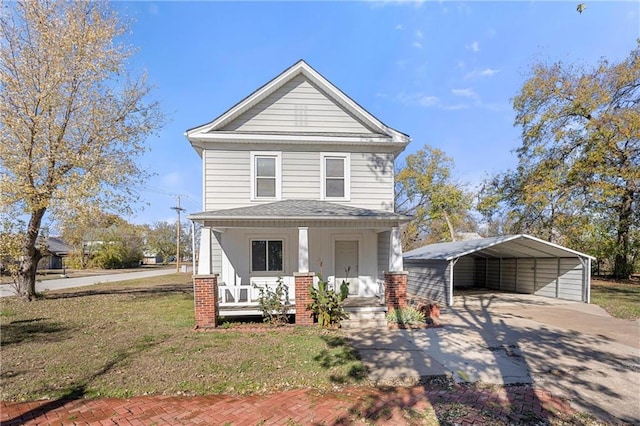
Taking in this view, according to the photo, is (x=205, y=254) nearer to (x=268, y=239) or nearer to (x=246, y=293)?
(x=246, y=293)

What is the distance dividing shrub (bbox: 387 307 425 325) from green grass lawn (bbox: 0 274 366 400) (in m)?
1.85

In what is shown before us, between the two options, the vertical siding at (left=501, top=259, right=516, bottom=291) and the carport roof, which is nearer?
the carport roof

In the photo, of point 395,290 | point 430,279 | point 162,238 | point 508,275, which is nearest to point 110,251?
point 162,238

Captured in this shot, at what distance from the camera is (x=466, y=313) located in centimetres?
1051

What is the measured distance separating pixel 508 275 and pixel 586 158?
7839 mm

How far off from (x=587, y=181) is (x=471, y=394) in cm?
1866

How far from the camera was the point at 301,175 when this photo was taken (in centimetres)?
1085

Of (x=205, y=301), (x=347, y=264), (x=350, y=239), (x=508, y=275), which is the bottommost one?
(x=508, y=275)

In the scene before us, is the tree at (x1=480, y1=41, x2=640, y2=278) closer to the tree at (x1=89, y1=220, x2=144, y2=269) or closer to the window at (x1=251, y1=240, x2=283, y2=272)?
the window at (x1=251, y1=240, x2=283, y2=272)

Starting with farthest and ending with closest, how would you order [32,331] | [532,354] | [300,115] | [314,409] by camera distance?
1. [300,115]
2. [32,331]
3. [532,354]
4. [314,409]

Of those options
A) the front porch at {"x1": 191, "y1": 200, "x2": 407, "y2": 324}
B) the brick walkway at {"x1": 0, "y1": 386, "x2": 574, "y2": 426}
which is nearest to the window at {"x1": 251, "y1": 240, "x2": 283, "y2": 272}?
the front porch at {"x1": 191, "y1": 200, "x2": 407, "y2": 324}

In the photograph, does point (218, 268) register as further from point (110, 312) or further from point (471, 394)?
point (471, 394)

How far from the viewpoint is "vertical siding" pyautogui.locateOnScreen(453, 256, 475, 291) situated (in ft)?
63.4

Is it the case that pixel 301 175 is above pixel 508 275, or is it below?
above
